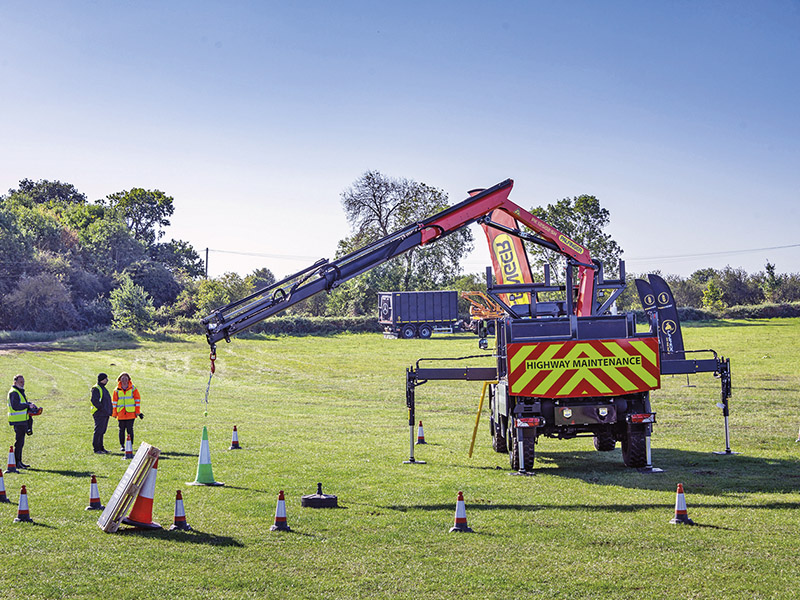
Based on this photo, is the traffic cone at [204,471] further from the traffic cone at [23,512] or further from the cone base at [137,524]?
the cone base at [137,524]

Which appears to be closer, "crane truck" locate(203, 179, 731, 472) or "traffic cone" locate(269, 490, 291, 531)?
"traffic cone" locate(269, 490, 291, 531)

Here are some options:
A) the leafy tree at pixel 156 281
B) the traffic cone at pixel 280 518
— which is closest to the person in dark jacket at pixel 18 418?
the traffic cone at pixel 280 518

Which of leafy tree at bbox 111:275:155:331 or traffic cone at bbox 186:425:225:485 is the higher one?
leafy tree at bbox 111:275:155:331

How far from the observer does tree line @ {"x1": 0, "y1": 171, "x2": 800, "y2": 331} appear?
233 ft

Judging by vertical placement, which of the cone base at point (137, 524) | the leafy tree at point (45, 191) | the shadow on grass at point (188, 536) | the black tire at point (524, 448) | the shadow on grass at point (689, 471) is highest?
the leafy tree at point (45, 191)

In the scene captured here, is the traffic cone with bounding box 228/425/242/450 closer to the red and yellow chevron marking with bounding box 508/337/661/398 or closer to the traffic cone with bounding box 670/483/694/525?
the red and yellow chevron marking with bounding box 508/337/661/398

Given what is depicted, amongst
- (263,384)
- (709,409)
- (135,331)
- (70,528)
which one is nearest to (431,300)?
(135,331)

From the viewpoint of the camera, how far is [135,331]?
67.0 meters

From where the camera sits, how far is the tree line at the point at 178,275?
71000 millimetres

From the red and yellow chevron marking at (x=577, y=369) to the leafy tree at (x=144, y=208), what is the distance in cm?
11039

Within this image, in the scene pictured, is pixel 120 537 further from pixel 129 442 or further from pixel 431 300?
pixel 431 300

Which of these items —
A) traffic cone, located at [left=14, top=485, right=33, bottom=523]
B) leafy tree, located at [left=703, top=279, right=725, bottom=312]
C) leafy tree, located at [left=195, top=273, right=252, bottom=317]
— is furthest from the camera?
leafy tree, located at [left=703, top=279, right=725, bottom=312]

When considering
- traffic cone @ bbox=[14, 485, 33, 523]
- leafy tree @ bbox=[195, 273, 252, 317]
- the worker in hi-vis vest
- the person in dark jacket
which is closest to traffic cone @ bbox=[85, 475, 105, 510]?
traffic cone @ bbox=[14, 485, 33, 523]

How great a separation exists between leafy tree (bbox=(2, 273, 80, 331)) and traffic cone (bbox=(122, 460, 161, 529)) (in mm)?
65904
